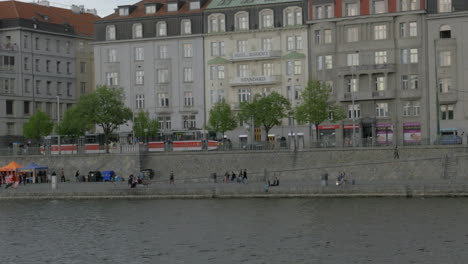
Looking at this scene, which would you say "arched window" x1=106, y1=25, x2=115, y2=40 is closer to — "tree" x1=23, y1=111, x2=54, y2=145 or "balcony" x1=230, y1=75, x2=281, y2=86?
"tree" x1=23, y1=111, x2=54, y2=145

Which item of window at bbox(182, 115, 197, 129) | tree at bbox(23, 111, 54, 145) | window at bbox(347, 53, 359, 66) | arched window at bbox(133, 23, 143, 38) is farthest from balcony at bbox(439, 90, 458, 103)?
tree at bbox(23, 111, 54, 145)

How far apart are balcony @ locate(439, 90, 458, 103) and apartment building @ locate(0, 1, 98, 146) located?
45881mm

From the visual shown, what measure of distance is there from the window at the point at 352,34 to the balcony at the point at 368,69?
9.32 feet

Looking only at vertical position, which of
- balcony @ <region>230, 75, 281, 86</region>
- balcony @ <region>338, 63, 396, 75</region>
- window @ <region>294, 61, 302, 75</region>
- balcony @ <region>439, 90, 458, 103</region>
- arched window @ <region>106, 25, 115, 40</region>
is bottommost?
balcony @ <region>439, 90, 458, 103</region>

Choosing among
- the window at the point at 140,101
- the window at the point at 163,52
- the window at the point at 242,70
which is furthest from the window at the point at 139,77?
the window at the point at 242,70

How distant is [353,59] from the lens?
95125 mm

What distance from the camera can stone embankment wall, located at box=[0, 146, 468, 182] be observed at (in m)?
78.1

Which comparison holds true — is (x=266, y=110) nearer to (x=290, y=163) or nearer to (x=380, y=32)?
(x=290, y=163)

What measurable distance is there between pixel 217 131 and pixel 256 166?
1053 centimetres

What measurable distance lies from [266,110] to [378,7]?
1487cm

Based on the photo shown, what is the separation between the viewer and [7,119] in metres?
109

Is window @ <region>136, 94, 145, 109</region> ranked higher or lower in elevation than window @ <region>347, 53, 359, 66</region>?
lower

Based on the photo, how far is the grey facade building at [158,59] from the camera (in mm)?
102688

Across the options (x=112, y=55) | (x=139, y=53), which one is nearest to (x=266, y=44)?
(x=139, y=53)
